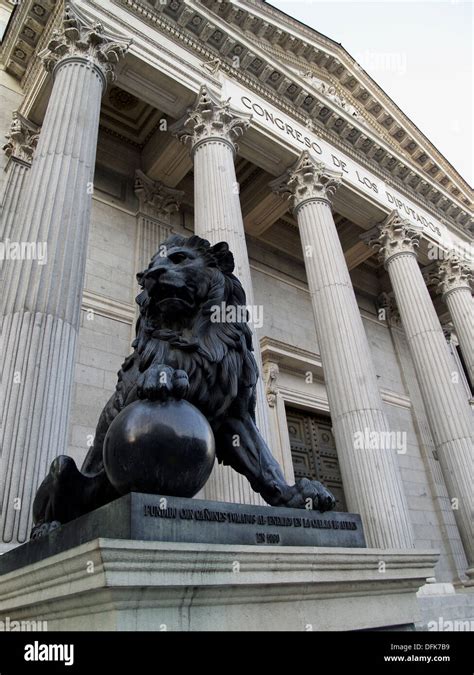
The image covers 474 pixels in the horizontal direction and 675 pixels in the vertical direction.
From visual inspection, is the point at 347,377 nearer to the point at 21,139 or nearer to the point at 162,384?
the point at 162,384

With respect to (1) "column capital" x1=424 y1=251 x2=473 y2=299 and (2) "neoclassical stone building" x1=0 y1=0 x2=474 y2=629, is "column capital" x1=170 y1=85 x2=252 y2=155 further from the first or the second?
(1) "column capital" x1=424 y1=251 x2=473 y2=299

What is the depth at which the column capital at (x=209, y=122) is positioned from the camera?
10875 millimetres

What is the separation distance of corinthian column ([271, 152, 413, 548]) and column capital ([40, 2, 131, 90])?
18.1 feet

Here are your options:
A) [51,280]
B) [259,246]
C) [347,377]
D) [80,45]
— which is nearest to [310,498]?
[51,280]

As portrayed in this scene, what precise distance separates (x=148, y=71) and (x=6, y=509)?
9482mm

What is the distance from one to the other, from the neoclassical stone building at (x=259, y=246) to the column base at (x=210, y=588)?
0.03 m

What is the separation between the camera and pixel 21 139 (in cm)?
1079

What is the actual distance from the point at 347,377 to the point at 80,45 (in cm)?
829

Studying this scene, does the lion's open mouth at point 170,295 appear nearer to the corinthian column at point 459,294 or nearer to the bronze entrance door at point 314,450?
the bronze entrance door at point 314,450

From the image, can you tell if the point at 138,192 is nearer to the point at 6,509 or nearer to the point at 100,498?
the point at 6,509

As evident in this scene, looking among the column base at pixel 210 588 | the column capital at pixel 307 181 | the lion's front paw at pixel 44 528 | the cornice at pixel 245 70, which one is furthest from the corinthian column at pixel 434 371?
the lion's front paw at pixel 44 528

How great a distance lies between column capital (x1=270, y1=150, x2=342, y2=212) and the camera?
12680 millimetres

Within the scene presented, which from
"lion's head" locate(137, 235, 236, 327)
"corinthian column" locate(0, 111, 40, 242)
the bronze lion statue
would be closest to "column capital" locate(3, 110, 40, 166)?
"corinthian column" locate(0, 111, 40, 242)

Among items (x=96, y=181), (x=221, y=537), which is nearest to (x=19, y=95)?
(x=96, y=181)
